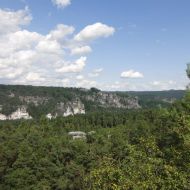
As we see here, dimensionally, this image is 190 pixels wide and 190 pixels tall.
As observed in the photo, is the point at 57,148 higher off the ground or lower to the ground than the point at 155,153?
lower

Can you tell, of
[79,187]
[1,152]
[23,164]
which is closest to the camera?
[79,187]

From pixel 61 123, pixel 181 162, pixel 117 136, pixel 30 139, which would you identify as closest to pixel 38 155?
pixel 30 139

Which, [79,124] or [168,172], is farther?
[79,124]

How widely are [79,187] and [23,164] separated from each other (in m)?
13.9

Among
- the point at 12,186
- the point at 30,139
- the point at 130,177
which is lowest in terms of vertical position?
the point at 12,186

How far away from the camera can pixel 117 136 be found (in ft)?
360

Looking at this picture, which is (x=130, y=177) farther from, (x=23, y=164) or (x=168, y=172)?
(x=23, y=164)

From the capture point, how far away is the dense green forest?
18.6 meters

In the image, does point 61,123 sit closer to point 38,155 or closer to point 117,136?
point 117,136

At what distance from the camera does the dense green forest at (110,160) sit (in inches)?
731

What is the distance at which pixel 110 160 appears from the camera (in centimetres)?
2130

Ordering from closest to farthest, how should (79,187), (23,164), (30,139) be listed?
(79,187) < (23,164) < (30,139)

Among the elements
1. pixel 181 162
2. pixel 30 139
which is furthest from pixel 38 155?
pixel 181 162

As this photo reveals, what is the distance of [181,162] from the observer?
69.4 ft
